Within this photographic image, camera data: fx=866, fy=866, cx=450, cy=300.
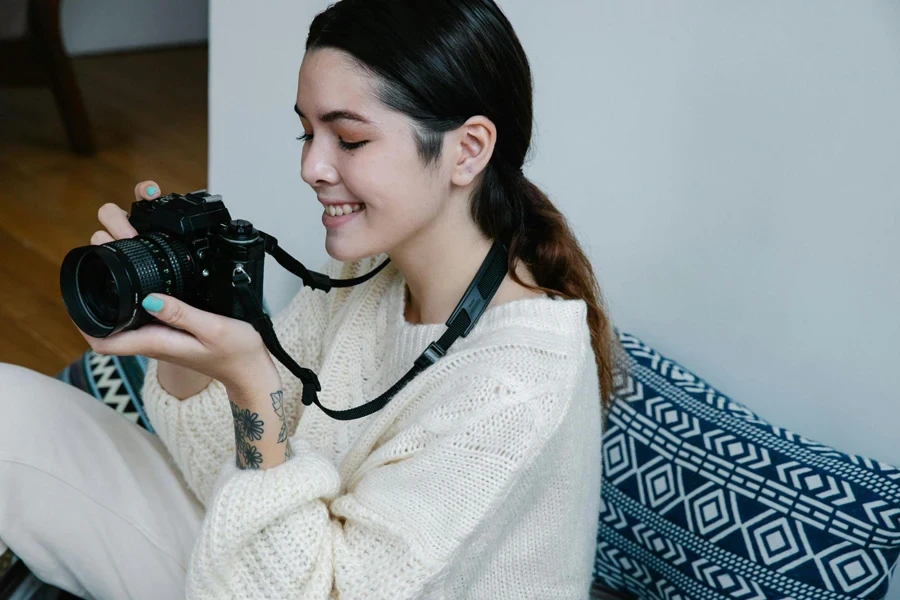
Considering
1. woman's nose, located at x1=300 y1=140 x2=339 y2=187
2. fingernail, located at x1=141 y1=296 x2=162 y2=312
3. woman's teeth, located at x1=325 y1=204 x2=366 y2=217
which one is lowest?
fingernail, located at x1=141 y1=296 x2=162 y2=312

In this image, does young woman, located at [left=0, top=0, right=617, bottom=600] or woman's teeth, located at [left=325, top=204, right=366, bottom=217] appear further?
woman's teeth, located at [left=325, top=204, right=366, bottom=217]

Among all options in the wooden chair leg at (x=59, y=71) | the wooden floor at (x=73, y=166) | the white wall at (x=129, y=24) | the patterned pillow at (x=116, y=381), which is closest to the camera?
the patterned pillow at (x=116, y=381)

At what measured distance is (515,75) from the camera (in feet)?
3.07

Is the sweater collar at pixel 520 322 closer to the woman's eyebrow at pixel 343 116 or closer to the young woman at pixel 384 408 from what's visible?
the young woman at pixel 384 408

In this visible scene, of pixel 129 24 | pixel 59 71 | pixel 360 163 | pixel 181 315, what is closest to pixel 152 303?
pixel 181 315

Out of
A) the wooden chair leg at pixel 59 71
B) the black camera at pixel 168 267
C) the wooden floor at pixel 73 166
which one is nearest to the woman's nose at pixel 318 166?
the black camera at pixel 168 267

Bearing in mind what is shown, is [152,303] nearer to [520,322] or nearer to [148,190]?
[148,190]

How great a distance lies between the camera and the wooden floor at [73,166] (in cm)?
196

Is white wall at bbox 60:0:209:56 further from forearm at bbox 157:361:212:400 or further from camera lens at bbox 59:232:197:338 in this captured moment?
camera lens at bbox 59:232:197:338

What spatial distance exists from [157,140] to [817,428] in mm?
2225

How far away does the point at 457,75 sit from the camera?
885mm

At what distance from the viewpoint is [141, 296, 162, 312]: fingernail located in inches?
30.0

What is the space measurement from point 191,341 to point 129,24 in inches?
114

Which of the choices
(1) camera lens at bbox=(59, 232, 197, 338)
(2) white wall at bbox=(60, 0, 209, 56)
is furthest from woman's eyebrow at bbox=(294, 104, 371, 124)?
(2) white wall at bbox=(60, 0, 209, 56)
